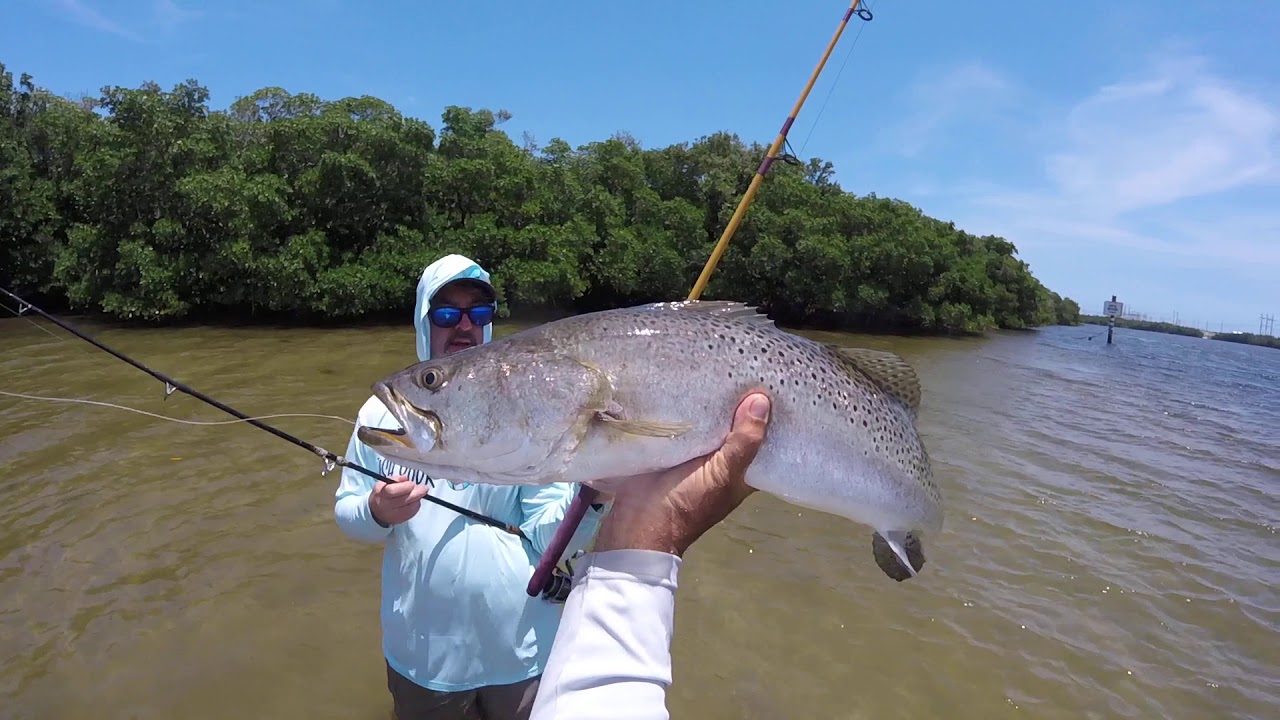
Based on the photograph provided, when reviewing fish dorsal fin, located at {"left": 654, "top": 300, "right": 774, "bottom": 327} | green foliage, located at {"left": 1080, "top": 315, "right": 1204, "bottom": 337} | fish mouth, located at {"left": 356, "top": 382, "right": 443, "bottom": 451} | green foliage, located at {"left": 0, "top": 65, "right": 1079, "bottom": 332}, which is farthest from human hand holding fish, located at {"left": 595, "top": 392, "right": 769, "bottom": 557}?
green foliage, located at {"left": 1080, "top": 315, "right": 1204, "bottom": 337}

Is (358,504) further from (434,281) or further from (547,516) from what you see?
(434,281)

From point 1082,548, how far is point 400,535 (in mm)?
7561

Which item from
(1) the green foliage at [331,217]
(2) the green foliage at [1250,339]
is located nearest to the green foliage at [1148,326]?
(2) the green foliage at [1250,339]

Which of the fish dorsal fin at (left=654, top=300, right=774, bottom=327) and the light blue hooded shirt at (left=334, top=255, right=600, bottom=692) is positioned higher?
the fish dorsal fin at (left=654, top=300, right=774, bottom=327)

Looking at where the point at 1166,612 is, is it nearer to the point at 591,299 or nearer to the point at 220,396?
the point at 220,396

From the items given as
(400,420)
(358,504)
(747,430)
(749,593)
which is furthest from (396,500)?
(749,593)

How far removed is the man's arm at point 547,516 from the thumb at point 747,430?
81 centimetres

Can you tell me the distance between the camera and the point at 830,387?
91.9 inches

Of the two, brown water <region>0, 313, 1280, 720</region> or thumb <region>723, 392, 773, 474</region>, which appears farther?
brown water <region>0, 313, 1280, 720</region>

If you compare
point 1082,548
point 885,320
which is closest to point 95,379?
point 1082,548

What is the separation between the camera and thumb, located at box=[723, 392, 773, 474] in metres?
1.93

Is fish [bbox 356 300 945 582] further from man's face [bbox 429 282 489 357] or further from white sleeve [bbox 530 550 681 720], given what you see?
man's face [bbox 429 282 489 357]

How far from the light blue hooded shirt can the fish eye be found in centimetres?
87

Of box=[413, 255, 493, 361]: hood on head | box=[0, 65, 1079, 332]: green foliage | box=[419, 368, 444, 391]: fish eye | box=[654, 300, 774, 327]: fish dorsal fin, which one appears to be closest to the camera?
box=[419, 368, 444, 391]: fish eye
